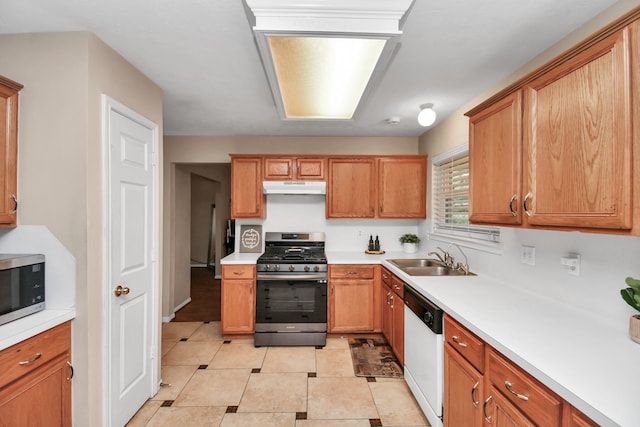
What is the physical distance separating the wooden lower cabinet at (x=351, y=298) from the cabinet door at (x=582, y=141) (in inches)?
83.9

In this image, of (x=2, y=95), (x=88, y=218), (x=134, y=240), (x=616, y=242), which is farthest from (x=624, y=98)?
(x=2, y=95)

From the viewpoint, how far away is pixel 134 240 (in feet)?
7.06

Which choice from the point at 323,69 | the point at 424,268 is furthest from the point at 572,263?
the point at 323,69

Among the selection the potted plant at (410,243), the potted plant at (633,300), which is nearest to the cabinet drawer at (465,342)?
the potted plant at (633,300)

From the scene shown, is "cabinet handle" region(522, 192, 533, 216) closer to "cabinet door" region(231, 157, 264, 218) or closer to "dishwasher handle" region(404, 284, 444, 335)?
"dishwasher handle" region(404, 284, 444, 335)

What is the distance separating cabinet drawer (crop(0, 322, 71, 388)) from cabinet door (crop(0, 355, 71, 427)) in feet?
0.13

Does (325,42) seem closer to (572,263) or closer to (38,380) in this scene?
(572,263)

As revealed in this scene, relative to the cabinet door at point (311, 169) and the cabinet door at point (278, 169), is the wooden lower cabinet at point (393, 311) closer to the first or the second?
the cabinet door at point (311, 169)

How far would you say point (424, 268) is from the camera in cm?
298

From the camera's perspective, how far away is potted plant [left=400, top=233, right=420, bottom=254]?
397cm

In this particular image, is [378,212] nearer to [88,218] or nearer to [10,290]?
[88,218]

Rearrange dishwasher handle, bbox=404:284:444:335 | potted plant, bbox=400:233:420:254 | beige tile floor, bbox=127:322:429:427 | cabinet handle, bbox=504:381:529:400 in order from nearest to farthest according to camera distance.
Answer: cabinet handle, bbox=504:381:529:400
dishwasher handle, bbox=404:284:444:335
beige tile floor, bbox=127:322:429:427
potted plant, bbox=400:233:420:254

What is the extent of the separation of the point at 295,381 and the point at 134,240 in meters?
1.76

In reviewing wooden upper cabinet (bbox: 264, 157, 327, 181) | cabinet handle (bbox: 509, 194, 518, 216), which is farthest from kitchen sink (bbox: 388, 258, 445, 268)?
cabinet handle (bbox: 509, 194, 518, 216)
